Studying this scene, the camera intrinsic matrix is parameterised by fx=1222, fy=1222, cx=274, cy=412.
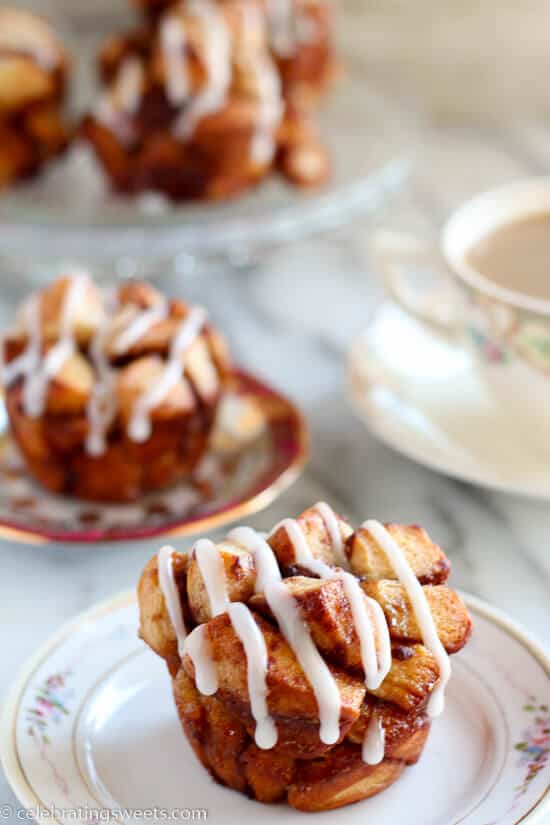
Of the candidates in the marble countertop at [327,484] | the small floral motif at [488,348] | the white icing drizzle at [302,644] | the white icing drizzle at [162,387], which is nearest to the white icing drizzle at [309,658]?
the white icing drizzle at [302,644]

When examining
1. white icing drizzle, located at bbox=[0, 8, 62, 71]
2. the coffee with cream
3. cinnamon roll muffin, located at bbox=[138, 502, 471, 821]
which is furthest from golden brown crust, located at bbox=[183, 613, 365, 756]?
white icing drizzle, located at bbox=[0, 8, 62, 71]

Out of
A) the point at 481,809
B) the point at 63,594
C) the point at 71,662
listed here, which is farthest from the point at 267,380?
the point at 481,809

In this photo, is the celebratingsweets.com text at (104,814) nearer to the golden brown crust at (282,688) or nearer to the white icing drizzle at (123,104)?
the golden brown crust at (282,688)

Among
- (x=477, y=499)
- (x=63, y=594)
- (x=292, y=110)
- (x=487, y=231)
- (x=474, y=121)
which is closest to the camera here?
(x=63, y=594)

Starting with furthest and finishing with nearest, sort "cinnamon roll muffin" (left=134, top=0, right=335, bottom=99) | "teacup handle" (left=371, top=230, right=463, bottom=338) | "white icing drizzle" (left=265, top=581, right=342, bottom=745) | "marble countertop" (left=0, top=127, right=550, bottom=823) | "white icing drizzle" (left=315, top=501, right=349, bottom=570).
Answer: "cinnamon roll muffin" (left=134, top=0, right=335, bottom=99)
"teacup handle" (left=371, top=230, right=463, bottom=338)
"marble countertop" (left=0, top=127, right=550, bottom=823)
"white icing drizzle" (left=315, top=501, right=349, bottom=570)
"white icing drizzle" (left=265, top=581, right=342, bottom=745)

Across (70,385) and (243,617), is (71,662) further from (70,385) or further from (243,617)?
(70,385)

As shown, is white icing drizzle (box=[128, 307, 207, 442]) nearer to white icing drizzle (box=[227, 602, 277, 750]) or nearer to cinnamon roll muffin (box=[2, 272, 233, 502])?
cinnamon roll muffin (box=[2, 272, 233, 502])
